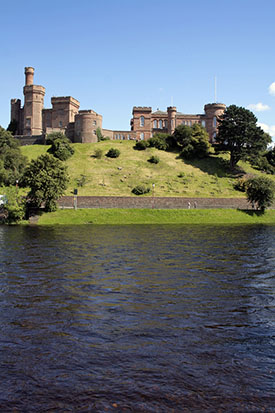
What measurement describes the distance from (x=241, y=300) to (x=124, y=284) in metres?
5.28

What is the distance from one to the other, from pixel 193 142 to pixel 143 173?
60.2 feet

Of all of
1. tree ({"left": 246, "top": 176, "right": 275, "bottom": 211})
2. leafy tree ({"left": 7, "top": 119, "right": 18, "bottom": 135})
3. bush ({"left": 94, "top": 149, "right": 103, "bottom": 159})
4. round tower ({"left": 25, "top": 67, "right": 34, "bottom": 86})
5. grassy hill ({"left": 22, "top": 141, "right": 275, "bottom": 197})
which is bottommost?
tree ({"left": 246, "top": 176, "right": 275, "bottom": 211})

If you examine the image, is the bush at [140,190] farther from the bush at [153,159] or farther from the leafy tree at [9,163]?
the leafy tree at [9,163]

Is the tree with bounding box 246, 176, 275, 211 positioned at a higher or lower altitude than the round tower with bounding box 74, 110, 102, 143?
lower

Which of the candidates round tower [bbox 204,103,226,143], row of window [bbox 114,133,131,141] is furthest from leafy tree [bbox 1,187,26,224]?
round tower [bbox 204,103,226,143]

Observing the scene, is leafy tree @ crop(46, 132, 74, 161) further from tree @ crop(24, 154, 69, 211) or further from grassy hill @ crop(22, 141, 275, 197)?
tree @ crop(24, 154, 69, 211)

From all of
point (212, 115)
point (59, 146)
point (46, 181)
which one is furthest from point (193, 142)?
point (46, 181)

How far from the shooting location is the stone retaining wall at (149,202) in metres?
58.8

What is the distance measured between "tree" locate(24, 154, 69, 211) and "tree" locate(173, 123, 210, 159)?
41473 mm

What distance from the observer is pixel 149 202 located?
60.3 m

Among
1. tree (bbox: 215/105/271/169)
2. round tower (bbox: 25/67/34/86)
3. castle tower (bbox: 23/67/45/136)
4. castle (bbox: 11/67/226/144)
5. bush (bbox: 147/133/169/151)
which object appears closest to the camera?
tree (bbox: 215/105/271/169)

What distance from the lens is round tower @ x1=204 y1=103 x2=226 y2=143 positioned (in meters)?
103

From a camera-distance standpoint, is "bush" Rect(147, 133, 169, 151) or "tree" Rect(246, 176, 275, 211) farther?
"bush" Rect(147, 133, 169, 151)

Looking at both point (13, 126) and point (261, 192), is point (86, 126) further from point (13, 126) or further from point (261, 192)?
point (261, 192)
